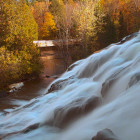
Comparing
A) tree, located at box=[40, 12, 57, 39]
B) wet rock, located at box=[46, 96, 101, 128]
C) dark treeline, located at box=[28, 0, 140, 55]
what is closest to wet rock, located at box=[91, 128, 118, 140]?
wet rock, located at box=[46, 96, 101, 128]

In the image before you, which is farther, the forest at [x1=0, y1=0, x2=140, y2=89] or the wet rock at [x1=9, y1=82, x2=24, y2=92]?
the forest at [x1=0, y1=0, x2=140, y2=89]

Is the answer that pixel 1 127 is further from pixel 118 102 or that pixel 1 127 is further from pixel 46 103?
pixel 118 102

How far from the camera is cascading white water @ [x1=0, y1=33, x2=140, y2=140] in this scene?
325 cm

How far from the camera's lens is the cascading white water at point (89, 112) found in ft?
10.7

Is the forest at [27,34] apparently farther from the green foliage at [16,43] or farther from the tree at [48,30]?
the tree at [48,30]

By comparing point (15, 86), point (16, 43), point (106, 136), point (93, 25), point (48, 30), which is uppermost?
point (93, 25)

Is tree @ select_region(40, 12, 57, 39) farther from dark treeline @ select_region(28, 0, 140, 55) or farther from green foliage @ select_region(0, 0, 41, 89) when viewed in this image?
green foliage @ select_region(0, 0, 41, 89)

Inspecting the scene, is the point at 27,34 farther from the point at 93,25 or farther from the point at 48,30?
the point at 48,30

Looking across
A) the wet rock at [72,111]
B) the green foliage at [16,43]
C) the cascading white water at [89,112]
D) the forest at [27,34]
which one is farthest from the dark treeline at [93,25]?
the wet rock at [72,111]

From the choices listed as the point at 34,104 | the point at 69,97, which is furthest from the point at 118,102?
the point at 34,104

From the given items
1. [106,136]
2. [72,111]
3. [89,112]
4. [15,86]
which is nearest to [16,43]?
[15,86]

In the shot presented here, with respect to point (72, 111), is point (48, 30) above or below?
above

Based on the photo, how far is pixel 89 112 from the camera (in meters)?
4.08

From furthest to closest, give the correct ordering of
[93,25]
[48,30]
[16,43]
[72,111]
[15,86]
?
1. [48,30]
2. [93,25]
3. [16,43]
4. [15,86]
5. [72,111]
